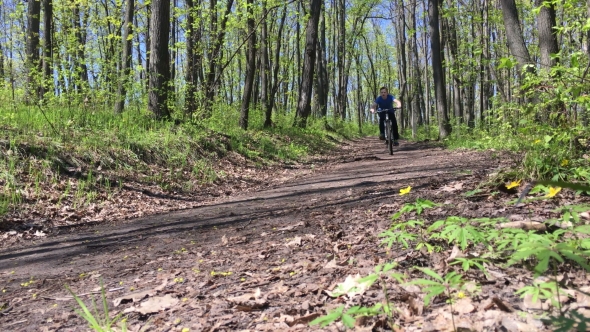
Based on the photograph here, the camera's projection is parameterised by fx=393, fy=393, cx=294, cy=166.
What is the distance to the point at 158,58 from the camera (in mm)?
10023

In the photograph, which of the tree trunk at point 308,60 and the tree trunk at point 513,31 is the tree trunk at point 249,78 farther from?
the tree trunk at point 513,31

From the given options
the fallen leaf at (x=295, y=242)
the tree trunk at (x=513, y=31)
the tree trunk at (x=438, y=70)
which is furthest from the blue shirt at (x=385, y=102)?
the fallen leaf at (x=295, y=242)

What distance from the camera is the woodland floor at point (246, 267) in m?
1.91

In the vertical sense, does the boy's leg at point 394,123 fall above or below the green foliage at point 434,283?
above

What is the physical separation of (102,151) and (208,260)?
→ 193 inches

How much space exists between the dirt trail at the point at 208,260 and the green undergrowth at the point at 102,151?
1.45 meters

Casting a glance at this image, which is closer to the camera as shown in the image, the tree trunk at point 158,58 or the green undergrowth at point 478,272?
the green undergrowth at point 478,272

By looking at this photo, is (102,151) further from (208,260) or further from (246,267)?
(246,267)

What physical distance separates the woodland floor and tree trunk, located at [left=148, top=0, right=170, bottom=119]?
525 centimetres

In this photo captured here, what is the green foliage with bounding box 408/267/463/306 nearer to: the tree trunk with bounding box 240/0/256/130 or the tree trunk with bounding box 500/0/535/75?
the tree trunk with bounding box 500/0/535/75

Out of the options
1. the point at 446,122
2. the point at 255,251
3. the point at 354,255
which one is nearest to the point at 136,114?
the point at 255,251

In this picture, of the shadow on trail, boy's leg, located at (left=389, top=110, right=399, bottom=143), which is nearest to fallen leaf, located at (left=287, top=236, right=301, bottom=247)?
the shadow on trail

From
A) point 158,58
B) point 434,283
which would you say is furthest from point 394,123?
point 434,283

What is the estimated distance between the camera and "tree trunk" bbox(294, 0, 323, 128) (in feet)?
56.1
